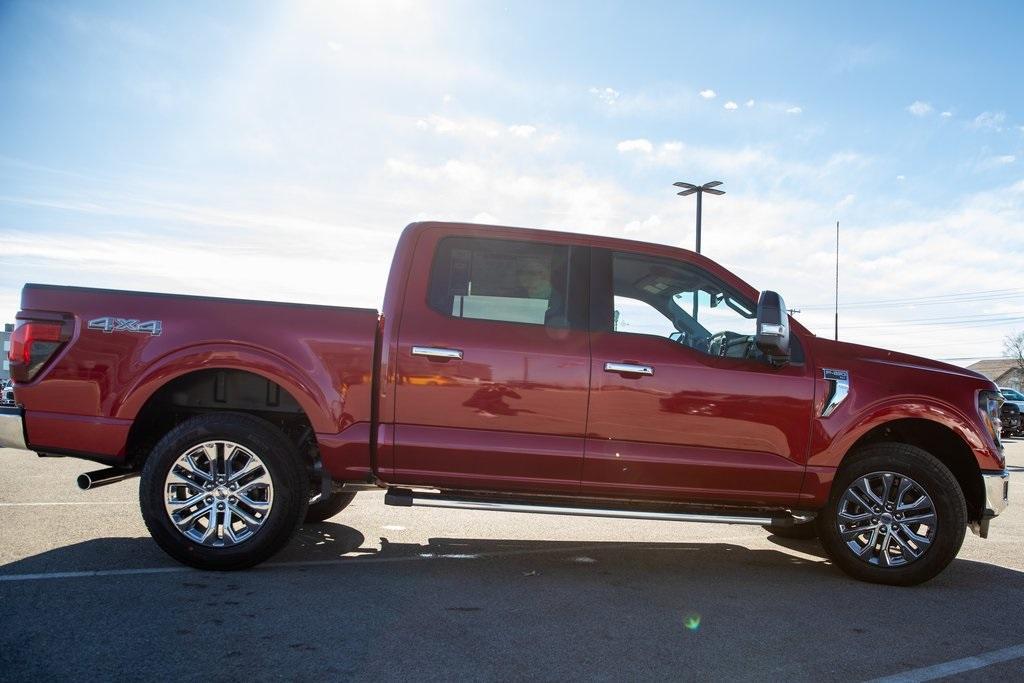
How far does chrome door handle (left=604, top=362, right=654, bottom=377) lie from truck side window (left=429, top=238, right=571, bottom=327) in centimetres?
37

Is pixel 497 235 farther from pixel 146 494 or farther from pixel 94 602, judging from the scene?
pixel 94 602

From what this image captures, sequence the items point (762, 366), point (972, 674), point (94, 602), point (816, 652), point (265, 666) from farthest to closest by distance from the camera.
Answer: point (762, 366), point (94, 602), point (816, 652), point (972, 674), point (265, 666)

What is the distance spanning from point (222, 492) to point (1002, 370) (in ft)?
403

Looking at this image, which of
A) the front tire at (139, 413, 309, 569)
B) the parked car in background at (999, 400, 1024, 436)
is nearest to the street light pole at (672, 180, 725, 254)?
the parked car in background at (999, 400, 1024, 436)

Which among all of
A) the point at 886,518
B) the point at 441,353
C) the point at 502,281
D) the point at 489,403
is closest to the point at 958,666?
the point at 886,518

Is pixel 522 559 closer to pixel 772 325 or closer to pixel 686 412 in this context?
pixel 686 412

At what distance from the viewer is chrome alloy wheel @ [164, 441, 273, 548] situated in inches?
183

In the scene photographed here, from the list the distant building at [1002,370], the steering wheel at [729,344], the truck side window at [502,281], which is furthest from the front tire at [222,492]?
the distant building at [1002,370]

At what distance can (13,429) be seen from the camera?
15.7 ft

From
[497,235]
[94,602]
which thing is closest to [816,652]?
[497,235]

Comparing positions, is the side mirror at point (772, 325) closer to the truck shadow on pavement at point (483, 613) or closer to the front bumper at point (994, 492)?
the truck shadow on pavement at point (483, 613)

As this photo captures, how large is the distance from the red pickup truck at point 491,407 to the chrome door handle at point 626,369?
0.01 m

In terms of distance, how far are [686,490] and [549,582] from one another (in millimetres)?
964

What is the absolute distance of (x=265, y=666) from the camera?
3.15 meters
